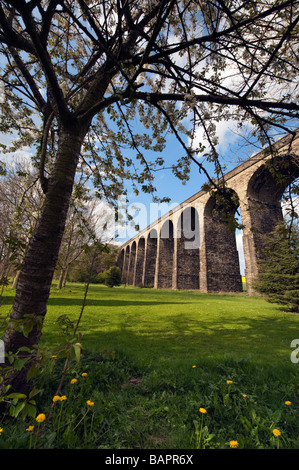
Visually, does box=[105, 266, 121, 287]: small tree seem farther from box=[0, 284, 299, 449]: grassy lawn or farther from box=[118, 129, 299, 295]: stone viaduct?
box=[0, 284, 299, 449]: grassy lawn

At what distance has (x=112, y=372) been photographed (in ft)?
8.75

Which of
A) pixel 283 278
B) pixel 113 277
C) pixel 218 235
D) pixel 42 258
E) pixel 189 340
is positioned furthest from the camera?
pixel 113 277

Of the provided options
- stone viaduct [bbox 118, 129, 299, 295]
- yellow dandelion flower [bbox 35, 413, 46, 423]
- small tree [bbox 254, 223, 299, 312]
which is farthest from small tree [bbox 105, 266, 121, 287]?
yellow dandelion flower [bbox 35, 413, 46, 423]

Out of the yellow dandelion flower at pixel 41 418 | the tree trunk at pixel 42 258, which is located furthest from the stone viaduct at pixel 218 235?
the yellow dandelion flower at pixel 41 418

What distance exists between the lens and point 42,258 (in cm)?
179

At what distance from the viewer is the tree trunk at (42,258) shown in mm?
1722

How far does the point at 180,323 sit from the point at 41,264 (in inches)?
215

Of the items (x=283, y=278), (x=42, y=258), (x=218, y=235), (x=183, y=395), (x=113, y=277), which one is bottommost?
(x=183, y=395)

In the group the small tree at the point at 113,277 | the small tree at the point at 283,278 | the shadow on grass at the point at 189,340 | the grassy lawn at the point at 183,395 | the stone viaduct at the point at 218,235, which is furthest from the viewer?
the small tree at the point at 113,277

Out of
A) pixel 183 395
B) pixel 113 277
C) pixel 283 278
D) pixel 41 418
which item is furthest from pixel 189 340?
pixel 113 277

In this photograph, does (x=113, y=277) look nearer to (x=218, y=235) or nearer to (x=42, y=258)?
(x=218, y=235)

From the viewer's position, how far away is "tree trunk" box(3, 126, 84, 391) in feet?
5.65

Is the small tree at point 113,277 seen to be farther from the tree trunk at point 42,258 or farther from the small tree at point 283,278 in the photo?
the tree trunk at point 42,258
